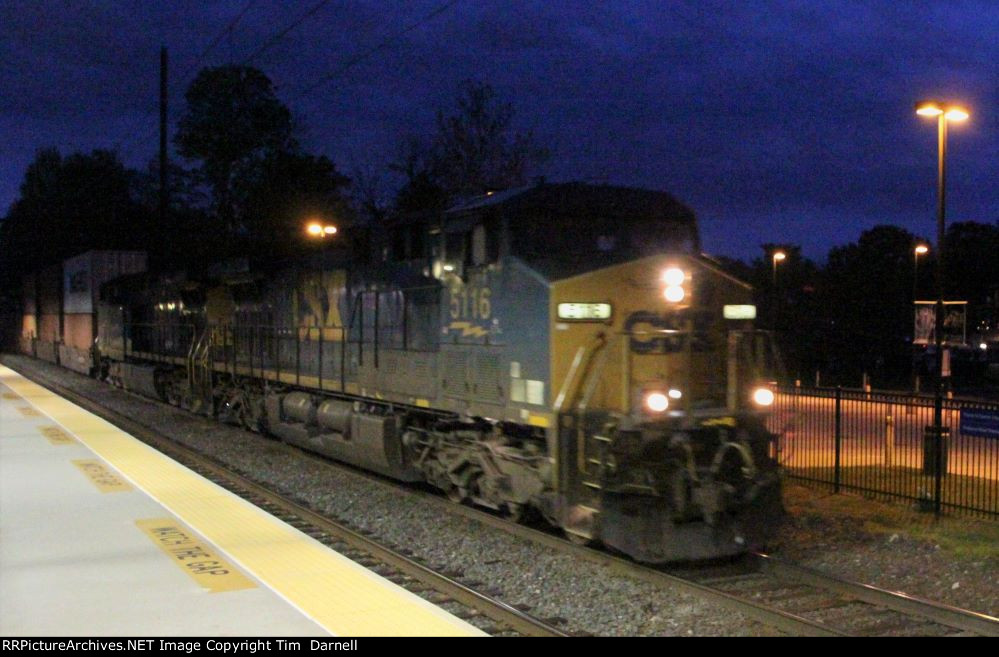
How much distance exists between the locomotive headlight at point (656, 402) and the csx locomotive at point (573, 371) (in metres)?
0.02

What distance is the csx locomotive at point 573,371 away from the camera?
291 inches

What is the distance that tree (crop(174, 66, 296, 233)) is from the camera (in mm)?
59906

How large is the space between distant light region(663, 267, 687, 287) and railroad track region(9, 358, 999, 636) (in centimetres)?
241

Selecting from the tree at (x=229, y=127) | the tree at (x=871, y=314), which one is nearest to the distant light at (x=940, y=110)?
the tree at (x=871, y=314)

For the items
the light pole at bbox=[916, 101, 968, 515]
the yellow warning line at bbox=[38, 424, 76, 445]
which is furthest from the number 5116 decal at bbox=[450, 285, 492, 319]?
the yellow warning line at bbox=[38, 424, 76, 445]

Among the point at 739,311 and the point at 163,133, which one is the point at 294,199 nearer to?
the point at 163,133

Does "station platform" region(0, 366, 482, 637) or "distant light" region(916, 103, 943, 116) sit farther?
"distant light" region(916, 103, 943, 116)

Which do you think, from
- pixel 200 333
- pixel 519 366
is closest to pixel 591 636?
pixel 519 366

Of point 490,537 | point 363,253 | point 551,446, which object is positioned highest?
point 363,253

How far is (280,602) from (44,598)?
1564 mm

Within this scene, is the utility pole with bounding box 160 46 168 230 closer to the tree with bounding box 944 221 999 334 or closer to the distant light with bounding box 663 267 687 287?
the distant light with bounding box 663 267 687 287

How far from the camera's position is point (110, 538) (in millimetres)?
7742

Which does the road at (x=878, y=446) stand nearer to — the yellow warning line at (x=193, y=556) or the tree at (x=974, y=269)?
the yellow warning line at (x=193, y=556)

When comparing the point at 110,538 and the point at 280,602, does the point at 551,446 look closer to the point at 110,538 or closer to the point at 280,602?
the point at 280,602
